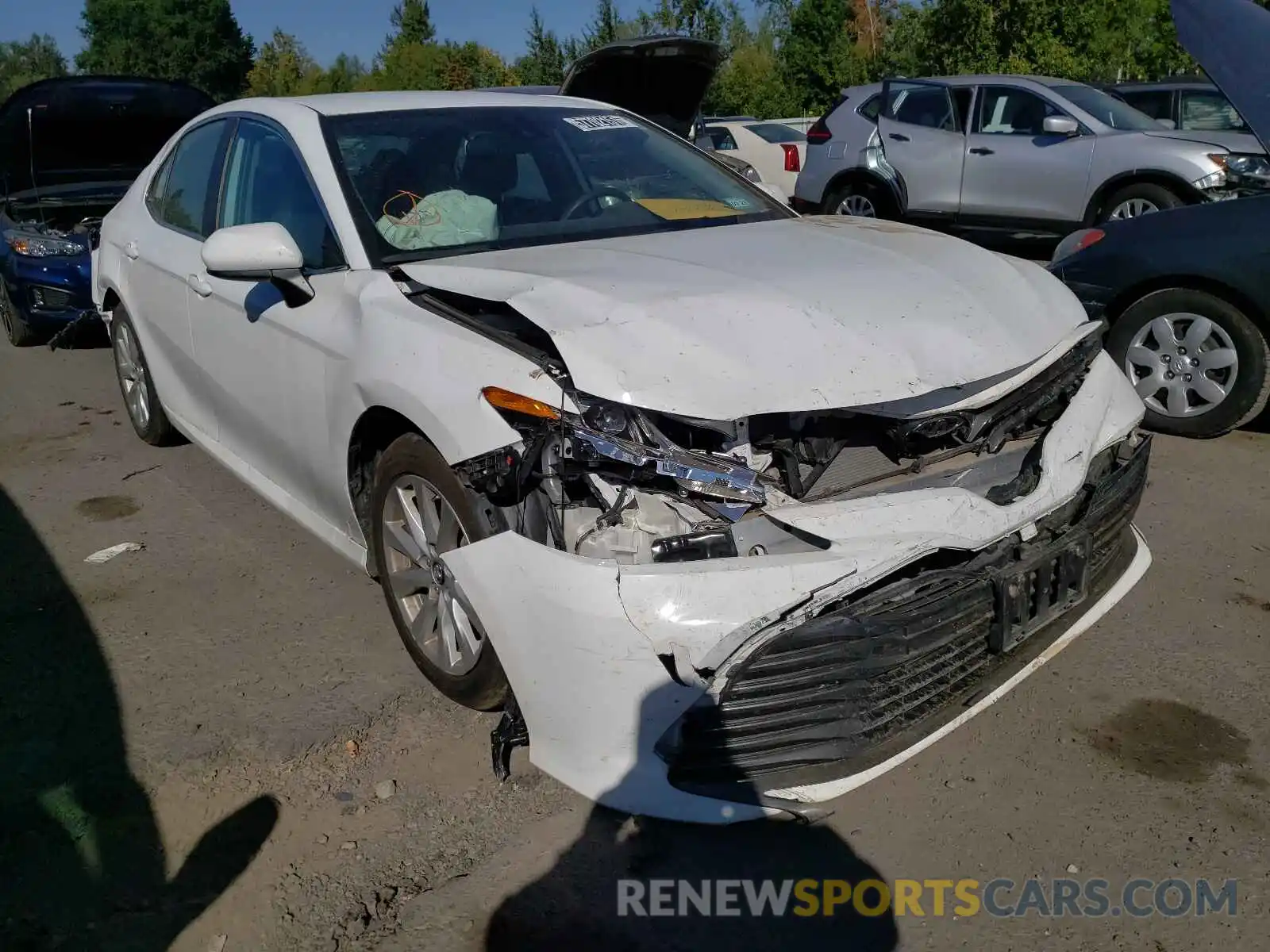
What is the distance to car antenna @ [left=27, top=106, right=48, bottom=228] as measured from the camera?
307 inches

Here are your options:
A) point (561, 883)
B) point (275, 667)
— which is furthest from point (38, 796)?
point (561, 883)

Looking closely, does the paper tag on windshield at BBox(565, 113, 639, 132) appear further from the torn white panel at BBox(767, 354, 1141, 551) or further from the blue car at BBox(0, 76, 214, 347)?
the blue car at BBox(0, 76, 214, 347)

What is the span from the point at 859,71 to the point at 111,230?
29.4 m

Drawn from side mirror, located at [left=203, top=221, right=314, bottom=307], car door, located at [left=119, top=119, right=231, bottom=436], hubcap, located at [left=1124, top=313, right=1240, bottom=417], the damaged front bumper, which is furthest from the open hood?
the damaged front bumper

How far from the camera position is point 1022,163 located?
985 cm

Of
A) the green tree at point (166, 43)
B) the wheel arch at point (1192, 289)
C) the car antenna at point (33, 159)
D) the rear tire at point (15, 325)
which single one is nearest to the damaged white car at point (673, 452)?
the wheel arch at point (1192, 289)

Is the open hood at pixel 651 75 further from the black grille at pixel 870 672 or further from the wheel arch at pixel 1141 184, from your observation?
the wheel arch at pixel 1141 184

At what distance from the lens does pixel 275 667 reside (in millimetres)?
Result: 3355

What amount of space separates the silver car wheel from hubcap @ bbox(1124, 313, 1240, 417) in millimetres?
6459

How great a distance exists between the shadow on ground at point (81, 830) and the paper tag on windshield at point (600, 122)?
8.10 feet

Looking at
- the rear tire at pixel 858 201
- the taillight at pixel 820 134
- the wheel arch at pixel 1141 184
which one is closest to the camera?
the wheel arch at pixel 1141 184

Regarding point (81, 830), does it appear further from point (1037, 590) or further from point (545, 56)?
point (545, 56)

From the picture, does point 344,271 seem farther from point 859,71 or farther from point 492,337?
point 859,71

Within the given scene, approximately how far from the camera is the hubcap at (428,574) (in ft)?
9.07
